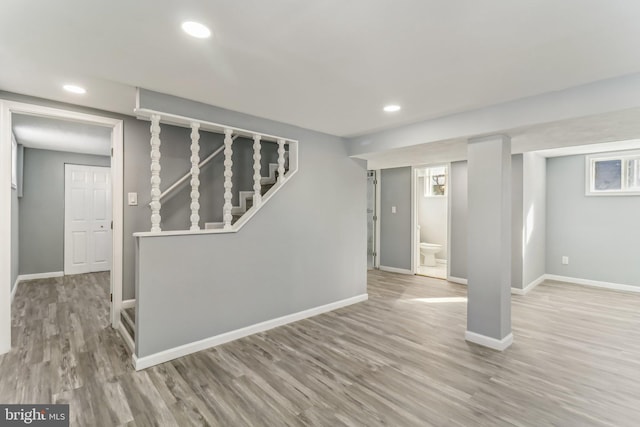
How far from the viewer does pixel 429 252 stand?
6770mm

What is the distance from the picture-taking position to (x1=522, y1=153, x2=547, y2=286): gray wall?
4570 mm

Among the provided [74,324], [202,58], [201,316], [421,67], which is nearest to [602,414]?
[421,67]

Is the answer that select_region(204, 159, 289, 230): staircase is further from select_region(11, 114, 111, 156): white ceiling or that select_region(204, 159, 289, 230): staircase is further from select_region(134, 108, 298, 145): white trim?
select_region(11, 114, 111, 156): white ceiling

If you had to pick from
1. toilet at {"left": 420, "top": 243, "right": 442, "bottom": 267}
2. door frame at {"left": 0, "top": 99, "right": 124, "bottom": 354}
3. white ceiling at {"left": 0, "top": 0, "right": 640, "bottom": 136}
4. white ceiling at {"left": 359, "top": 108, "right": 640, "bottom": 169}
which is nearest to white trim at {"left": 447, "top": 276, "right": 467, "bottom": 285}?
toilet at {"left": 420, "top": 243, "right": 442, "bottom": 267}

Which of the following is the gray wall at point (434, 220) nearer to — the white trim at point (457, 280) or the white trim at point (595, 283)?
the white trim at point (457, 280)

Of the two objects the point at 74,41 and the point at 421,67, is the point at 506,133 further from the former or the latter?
the point at 74,41

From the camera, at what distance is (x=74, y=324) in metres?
3.37

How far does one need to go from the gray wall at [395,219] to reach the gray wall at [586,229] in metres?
2.39

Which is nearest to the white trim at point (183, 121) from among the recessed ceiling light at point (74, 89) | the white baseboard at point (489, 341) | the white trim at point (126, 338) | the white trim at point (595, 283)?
the recessed ceiling light at point (74, 89)

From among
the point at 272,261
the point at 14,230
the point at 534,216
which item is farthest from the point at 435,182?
the point at 14,230

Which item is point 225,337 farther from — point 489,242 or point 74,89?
point 489,242

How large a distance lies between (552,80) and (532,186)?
10.1ft

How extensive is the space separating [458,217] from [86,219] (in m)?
6.87

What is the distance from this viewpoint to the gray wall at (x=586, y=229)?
→ 4.66 m
